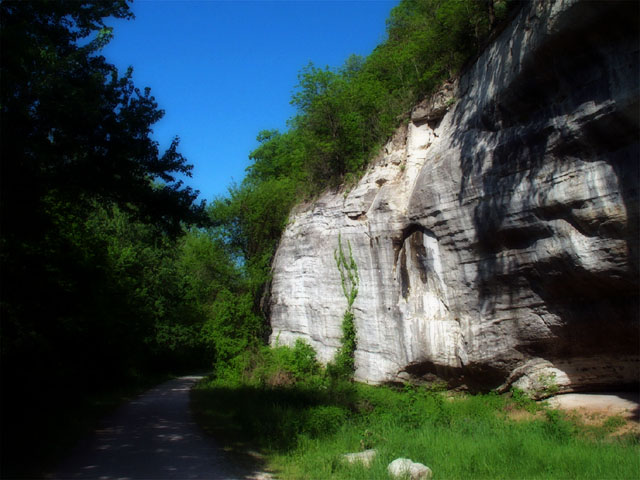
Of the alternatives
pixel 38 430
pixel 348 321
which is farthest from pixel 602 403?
pixel 38 430

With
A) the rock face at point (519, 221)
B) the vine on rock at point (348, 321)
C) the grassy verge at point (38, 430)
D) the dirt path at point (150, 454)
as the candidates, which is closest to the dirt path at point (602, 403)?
the rock face at point (519, 221)

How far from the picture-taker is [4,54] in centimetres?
683

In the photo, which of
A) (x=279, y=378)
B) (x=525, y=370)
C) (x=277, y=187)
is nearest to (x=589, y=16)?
(x=525, y=370)

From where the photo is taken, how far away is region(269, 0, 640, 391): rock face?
8719mm

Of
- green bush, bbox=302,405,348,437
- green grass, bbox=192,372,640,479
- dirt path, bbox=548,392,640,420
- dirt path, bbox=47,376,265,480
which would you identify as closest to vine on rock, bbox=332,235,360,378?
green grass, bbox=192,372,640,479

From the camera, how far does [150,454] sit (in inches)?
309

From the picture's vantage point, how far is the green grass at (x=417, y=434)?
267 inches

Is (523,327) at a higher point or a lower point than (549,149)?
lower

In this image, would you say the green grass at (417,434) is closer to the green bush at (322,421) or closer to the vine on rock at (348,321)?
the green bush at (322,421)

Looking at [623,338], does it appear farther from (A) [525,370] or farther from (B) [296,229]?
(B) [296,229]

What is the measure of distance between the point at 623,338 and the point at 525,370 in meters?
2.31

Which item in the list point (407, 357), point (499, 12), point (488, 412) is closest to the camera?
point (488, 412)

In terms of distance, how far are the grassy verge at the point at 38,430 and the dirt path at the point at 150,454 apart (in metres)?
0.29

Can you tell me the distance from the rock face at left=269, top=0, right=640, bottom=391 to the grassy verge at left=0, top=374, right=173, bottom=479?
27.8ft
